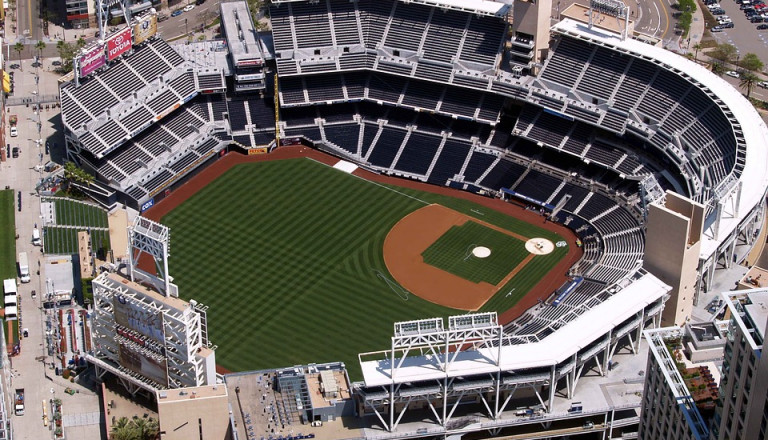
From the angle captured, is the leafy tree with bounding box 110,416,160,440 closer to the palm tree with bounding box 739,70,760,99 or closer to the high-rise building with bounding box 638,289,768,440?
the high-rise building with bounding box 638,289,768,440

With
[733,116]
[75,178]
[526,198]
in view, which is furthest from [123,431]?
[733,116]

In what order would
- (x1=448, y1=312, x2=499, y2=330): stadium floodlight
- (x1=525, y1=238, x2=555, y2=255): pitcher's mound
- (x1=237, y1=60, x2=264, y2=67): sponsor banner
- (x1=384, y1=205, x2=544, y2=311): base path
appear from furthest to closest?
(x1=237, y1=60, x2=264, y2=67): sponsor banner, (x1=525, y1=238, x2=555, y2=255): pitcher's mound, (x1=384, y1=205, x2=544, y2=311): base path, (x1=448, y1=312, x2=499, y2=330): stadium floodlight

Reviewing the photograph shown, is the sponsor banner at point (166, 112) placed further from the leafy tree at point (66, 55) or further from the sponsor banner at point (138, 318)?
the sponsor banner at point (138, 318)

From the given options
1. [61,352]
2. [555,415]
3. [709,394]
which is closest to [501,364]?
[555,415]

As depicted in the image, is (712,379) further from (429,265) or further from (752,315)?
(429,265)

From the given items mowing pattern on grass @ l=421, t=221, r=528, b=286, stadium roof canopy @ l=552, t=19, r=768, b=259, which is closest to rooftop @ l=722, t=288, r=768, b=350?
stadium roof canopy @ l=552, t=19, r=768, b=259

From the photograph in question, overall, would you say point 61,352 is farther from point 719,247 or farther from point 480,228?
point 719,247
